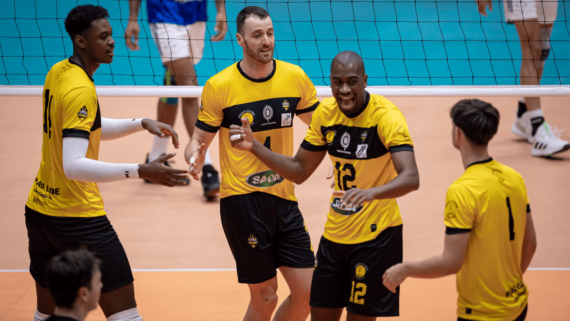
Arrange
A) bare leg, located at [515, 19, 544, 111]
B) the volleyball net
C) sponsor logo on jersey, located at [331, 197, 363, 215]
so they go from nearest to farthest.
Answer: sponsor logo on jersey, located at [331, 197, 363, 215]
bare leg, located at [515, 19, 544, 111]
the volleyball net

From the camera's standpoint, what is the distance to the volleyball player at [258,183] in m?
3.50

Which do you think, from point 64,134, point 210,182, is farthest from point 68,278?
point 210,182

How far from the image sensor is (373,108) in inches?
119

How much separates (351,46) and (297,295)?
9465mm

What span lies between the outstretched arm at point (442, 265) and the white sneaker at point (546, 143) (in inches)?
195

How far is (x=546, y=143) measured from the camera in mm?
6926

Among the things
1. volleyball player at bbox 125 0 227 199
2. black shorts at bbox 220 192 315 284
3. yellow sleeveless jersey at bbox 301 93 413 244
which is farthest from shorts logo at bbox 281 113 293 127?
volleyball player at bbox 125 0 227 199

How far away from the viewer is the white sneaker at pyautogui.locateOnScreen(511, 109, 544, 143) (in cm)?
708

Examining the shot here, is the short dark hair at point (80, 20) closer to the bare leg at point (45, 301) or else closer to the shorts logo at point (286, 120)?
the shorts logo at point (286, 120)

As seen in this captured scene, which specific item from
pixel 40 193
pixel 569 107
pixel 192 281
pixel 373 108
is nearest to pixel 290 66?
pixel 373 108

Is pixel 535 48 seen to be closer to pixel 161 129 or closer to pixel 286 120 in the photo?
pixel 286 120

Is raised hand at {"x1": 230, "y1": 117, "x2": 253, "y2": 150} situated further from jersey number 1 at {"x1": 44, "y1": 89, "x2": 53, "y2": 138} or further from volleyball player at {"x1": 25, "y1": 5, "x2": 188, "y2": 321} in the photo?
jersey number 1 at {"x1": 44, "y1": 89, "x2": 53, "y2": 138}

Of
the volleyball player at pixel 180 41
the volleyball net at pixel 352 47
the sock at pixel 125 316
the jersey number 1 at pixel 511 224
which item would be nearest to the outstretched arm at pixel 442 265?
the jersey number 1 at pixel 511 224

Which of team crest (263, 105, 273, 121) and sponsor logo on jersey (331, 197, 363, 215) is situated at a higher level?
team crest (263, 105, 273, 121)
